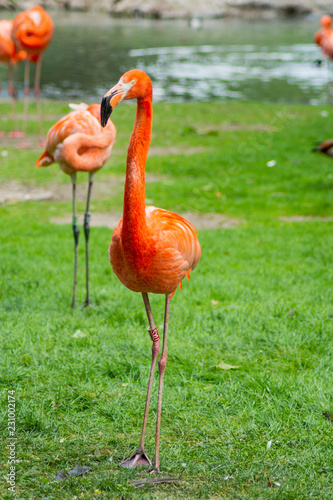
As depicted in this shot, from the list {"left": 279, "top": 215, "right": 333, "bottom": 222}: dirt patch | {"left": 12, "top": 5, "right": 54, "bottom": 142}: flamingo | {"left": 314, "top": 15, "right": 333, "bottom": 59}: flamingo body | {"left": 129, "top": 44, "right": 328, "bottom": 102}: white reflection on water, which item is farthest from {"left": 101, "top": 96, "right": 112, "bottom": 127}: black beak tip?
{"left": 129, "top": 44, "right": 328, "bottom": 102}: white reflection on water

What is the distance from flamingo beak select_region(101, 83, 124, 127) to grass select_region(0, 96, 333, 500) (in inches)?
69.4

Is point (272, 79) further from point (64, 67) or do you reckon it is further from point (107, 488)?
point (107, 488)

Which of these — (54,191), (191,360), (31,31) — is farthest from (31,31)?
(191,360)

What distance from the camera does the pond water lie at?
16.7 m

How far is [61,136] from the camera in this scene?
473cm

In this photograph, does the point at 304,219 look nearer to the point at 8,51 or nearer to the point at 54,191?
the point at 54,191

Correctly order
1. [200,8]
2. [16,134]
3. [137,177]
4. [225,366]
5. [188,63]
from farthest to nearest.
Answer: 1. [200,8]
2. [188,63]
3. [16,134]
4. [225,366]
5. [137,177]

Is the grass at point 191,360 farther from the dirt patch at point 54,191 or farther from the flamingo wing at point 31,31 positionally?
the flamingo wing at point 31,31

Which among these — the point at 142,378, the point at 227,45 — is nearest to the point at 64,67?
the point at 227,45

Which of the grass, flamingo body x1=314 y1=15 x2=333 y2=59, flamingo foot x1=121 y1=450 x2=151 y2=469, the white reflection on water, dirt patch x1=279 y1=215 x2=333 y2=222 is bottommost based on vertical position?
the white reflection on water

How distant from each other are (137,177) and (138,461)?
1472 millimetres

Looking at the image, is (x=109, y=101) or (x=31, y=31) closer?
(x=109, y=101)

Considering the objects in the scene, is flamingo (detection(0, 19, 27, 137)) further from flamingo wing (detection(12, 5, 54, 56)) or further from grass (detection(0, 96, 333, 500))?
grass (detection(0, 96, 333, 500))

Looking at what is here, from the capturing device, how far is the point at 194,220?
285 inches
